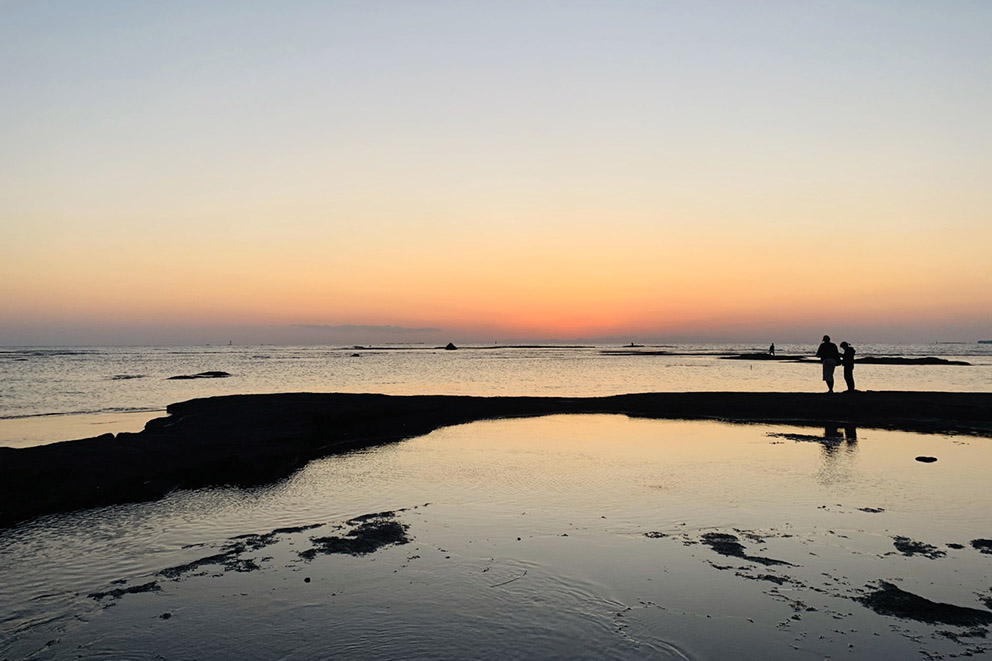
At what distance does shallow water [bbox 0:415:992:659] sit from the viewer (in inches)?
318

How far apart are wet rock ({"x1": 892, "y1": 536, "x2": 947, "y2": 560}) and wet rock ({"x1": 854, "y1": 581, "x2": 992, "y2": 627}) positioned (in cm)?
203

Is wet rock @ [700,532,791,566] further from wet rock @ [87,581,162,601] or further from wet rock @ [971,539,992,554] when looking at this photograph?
wet rock @ [87,581,162,601]

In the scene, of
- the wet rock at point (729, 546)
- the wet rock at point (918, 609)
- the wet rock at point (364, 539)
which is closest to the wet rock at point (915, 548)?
the wet rock at point (918, 609)

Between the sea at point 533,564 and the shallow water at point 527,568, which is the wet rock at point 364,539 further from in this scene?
the shallow water at point 527,568

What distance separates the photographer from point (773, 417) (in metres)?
29.5

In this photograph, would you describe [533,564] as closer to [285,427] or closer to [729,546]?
[729,546]

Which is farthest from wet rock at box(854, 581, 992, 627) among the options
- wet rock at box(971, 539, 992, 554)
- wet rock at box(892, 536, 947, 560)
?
wet rock at box(971, 539, 992, 554)

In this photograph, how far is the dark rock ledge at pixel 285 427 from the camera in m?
15.6

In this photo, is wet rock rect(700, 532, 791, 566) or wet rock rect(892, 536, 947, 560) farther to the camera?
wet rock rect(892, 536, 947, 560)

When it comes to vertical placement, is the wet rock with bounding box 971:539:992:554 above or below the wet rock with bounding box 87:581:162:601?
above

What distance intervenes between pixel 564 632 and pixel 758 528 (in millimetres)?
6191

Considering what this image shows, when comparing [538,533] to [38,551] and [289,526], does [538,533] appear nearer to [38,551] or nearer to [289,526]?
[289,526]

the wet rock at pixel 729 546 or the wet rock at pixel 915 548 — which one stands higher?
the wet rock at pixel 915 548

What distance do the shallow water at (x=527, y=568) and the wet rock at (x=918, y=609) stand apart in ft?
0.71
